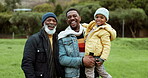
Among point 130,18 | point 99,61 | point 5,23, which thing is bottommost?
point 99,61

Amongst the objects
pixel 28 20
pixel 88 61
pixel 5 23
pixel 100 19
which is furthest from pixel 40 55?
pixel 5 23

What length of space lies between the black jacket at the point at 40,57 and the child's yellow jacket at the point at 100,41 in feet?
1.34

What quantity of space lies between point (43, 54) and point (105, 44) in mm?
768

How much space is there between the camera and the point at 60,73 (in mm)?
2920

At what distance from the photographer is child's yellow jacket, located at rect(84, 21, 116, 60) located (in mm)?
2918

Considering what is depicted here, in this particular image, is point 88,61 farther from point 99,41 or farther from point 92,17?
point 92,17

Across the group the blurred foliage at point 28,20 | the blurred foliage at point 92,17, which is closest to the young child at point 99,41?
the blurred foliage at point 92,17

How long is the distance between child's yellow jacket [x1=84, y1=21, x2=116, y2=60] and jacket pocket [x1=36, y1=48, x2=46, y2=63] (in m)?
0.53

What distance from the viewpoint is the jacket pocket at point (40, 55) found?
2.79 m

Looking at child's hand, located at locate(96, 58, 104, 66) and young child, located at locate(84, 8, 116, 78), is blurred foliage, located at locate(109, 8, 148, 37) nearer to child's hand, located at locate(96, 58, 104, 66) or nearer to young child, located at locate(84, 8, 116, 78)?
young child, located at locate(84, 8, 116, 78)

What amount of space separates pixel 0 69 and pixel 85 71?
529 centimetres

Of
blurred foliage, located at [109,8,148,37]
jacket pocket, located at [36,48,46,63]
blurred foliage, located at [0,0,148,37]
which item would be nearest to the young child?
jacket pocket, located at [36,48,46,63]

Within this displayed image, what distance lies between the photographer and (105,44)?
2.93m

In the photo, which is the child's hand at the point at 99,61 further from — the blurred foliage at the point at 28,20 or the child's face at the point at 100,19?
the blurred foliage at the point at 28,20
